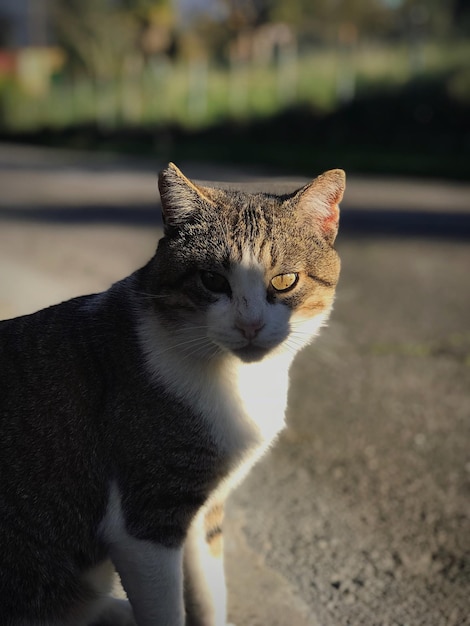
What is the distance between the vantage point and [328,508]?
3.13 meters

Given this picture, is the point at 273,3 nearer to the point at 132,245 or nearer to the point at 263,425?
the point at 132,245

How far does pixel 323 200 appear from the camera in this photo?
7.98ft

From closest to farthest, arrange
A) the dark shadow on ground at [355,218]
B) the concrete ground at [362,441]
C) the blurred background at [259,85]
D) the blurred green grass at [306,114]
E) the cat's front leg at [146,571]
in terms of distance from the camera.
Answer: the cat's front leg at [146,571] → the concrete ground at [362,441] → the dark shadow on ground at [355,218] → the blurred green grass at [306,114] → the blurred background at [259,85]

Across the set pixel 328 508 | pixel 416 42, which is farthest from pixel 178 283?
pixel 416 42

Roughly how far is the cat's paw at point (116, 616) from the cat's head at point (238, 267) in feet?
2.64

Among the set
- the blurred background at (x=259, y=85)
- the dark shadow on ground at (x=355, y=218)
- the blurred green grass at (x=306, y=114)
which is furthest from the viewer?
the blurred background at (x=259, y=85)

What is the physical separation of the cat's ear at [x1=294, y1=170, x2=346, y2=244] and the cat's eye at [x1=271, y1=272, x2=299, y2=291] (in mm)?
199

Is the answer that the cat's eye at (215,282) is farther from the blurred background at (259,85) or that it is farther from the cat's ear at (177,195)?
the blurred background at (259,85)

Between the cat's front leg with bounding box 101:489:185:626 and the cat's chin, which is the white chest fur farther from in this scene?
the cat's front leg with bounding box 101:489:185:626

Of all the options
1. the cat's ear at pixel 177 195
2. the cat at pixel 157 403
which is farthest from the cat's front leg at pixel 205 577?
the cat's ear at pixel 177 195

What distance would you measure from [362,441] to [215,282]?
5.37 feet

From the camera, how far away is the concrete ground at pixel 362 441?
266cm

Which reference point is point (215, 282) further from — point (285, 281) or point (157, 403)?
point (157, 403)

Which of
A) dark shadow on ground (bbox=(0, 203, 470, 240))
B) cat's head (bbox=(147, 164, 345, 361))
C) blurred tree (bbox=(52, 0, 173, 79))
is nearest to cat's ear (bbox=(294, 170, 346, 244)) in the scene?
cat's head (bbox=(147, 164, 345, 361))
